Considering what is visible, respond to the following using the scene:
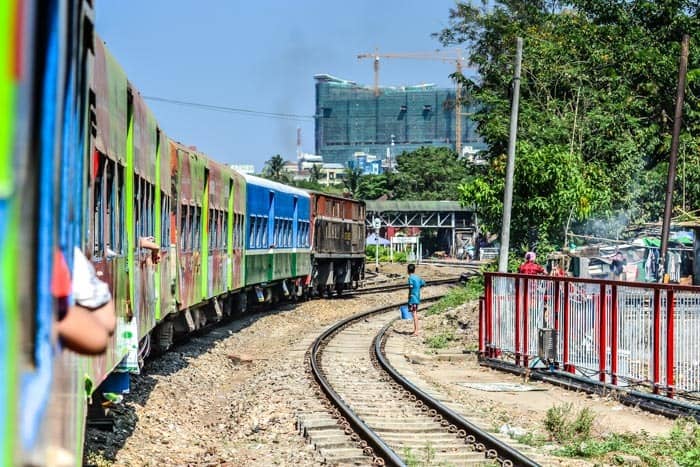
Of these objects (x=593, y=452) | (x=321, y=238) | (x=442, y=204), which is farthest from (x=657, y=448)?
(x=442, y=204)

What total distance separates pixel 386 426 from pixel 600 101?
27.2 m

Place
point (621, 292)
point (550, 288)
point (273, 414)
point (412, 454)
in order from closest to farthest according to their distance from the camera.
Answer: point (412, 454)
point (273, 414)
point (621, 292)
point (550, 288)

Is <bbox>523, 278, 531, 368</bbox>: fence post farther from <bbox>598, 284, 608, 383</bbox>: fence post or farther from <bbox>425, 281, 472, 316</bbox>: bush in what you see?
<bbox>425, 281, 472, 316</bbox>: bush

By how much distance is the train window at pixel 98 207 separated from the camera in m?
6.27

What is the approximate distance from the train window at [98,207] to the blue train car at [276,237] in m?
15.9

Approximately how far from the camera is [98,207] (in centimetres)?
653

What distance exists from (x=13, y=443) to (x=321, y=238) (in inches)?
1231

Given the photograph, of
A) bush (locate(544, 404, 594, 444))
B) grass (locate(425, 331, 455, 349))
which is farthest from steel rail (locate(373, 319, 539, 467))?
grass (locate(425, 331, 455, 349))

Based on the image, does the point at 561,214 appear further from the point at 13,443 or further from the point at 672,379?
the point at 13,443

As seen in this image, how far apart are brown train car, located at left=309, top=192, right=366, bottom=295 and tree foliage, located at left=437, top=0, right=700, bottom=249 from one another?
4.19 m

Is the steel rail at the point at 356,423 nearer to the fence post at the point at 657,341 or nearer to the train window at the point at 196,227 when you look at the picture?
the train window at the point at 196,227

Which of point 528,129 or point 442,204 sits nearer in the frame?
point 528,129

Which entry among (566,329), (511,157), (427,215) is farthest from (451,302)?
(427,215)

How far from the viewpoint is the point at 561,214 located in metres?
27.6
